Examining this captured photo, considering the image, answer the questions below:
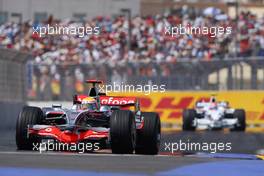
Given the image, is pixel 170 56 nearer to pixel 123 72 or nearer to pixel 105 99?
pixel 123 72

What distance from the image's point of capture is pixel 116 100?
1404 centimetres

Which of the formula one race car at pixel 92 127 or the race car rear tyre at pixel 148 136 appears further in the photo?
the race car rear tyre at pixel 148 136

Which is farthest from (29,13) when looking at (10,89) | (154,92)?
(10,89)

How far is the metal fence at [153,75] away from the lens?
3025 cm

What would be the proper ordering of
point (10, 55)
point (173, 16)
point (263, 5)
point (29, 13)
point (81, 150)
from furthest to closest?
point (263, 5) → point (29, 13) → point (173, 16) → point (10, 55) → point (81, 150)

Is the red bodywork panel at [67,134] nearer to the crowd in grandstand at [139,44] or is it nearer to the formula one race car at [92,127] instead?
the formula one race car at [92,127]

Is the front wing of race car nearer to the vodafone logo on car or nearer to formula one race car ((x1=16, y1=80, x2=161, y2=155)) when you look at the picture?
the vodafone logo on car

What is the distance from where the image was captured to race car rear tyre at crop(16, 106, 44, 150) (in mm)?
12734

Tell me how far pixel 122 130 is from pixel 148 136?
1.11m

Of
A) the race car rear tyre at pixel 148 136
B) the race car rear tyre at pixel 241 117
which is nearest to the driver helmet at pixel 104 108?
the race car rear tyre at pixel 148 136

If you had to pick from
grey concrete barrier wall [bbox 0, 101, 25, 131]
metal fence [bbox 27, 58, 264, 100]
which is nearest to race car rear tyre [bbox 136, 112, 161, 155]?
grey concrete barrier wall [bbox 0, 101, 25, 131]

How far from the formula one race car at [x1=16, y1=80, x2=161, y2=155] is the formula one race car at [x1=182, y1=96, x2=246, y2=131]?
12.8 m

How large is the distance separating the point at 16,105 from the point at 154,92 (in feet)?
19.7

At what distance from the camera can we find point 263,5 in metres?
56.4
